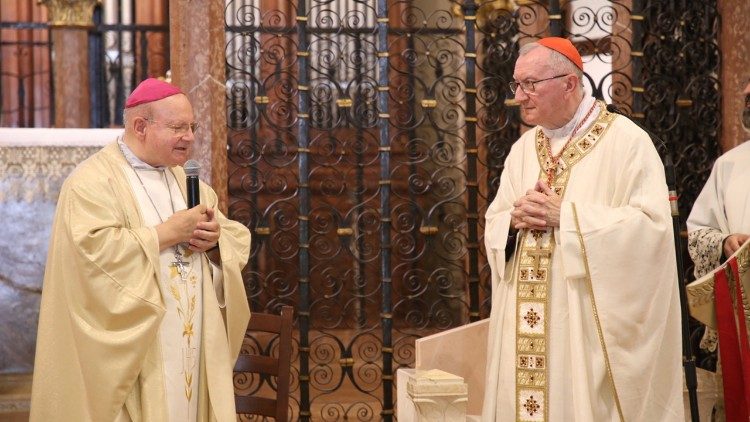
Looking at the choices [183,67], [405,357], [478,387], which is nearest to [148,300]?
[478,387]

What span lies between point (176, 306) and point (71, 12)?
630cm

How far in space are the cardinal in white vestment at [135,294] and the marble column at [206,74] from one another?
1563 mm

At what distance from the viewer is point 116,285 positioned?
4.14 m

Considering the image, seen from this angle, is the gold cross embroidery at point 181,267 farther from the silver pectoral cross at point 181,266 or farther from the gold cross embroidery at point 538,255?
the gold cross embroidery at point 538,255

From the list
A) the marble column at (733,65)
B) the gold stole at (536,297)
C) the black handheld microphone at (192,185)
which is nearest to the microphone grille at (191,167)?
the black handheld microphone at (192,185)

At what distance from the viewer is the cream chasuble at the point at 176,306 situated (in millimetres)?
4266

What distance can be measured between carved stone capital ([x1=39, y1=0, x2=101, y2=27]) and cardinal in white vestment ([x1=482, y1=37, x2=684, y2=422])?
6.05 m

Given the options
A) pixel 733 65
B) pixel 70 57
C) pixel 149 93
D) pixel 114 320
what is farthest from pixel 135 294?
pixel 70 57

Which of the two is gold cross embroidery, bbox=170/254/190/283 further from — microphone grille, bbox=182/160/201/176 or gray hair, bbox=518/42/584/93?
gray hair, bbox=518/42/584/93

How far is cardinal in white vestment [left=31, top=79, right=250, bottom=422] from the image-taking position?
13.5 ft

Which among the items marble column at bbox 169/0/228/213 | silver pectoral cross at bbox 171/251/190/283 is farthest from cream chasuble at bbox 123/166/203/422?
marble column at bbox 169/0/228/213

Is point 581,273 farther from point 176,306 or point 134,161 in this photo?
point 134,161

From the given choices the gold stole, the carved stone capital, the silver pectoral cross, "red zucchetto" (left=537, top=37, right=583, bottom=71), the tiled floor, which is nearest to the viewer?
the silver pectoral cross

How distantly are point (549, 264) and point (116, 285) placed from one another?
1.79 m
